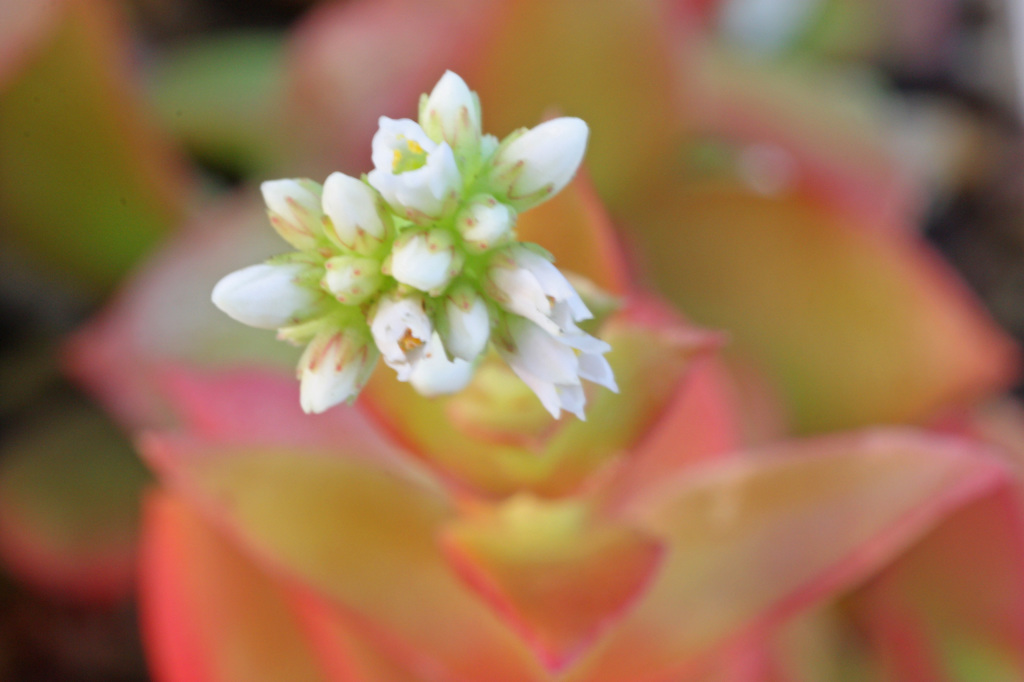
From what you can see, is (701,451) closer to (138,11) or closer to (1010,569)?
(1010,569)

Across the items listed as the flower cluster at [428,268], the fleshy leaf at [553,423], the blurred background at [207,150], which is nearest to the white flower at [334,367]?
the flower cluster at [428,268]

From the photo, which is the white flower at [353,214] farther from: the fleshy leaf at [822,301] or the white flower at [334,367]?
the fleshy leaf at [822,301]

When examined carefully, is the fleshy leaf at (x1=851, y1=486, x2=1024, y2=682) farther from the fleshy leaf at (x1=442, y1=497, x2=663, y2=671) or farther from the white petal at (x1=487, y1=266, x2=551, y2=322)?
the white petal at (x1=487, y1=266, x2=551, y2=322)

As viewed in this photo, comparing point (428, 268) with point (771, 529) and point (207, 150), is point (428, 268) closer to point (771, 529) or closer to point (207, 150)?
point (771, 529)

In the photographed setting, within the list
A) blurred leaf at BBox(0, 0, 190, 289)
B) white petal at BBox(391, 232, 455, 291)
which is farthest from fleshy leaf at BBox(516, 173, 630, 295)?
blurred leaf at BBox(0, 0, 190, 289)

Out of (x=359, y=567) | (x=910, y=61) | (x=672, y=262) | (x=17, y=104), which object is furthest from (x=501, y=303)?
(x=910, y=61)

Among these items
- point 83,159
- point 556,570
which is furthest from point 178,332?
point 556,570
